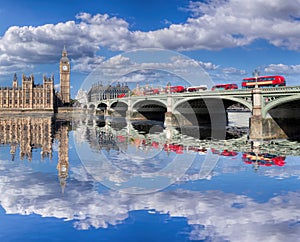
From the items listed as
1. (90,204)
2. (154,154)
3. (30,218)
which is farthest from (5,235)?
(154,154)

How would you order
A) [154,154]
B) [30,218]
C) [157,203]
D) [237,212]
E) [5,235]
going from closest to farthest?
1. [5,235]
2. [30,218]
3. [237,212]
4. [157,203]
5. [154,154]

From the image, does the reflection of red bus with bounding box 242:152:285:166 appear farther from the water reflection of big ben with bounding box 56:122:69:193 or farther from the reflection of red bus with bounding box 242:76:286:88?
the reflection of red bus with bounding box 242:76:286:88

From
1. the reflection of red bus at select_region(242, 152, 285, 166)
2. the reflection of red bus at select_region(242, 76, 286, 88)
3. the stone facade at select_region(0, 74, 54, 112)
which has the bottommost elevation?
the reflection of red bus at select_region(242, 152, 285, 166)

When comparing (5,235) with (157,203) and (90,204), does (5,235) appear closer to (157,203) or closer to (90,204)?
(90,204)

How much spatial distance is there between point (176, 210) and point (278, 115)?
30.2 m

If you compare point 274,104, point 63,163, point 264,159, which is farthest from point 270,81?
point 63,163

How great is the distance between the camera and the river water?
12352 mm

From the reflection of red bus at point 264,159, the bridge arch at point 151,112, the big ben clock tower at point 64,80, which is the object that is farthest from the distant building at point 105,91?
the reflection of red bus at point 264,159

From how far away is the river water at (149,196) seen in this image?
12.4 m

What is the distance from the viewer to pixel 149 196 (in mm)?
16562

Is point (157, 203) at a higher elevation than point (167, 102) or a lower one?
lower

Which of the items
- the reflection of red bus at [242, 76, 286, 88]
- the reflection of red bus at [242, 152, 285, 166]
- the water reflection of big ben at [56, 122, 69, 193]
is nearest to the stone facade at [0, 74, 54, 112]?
the reflection of red bus at [242, 76, 286, 88]

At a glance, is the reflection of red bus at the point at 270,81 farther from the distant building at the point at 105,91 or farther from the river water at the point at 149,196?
the distant building at the point at 105,91

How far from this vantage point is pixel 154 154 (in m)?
30.1
